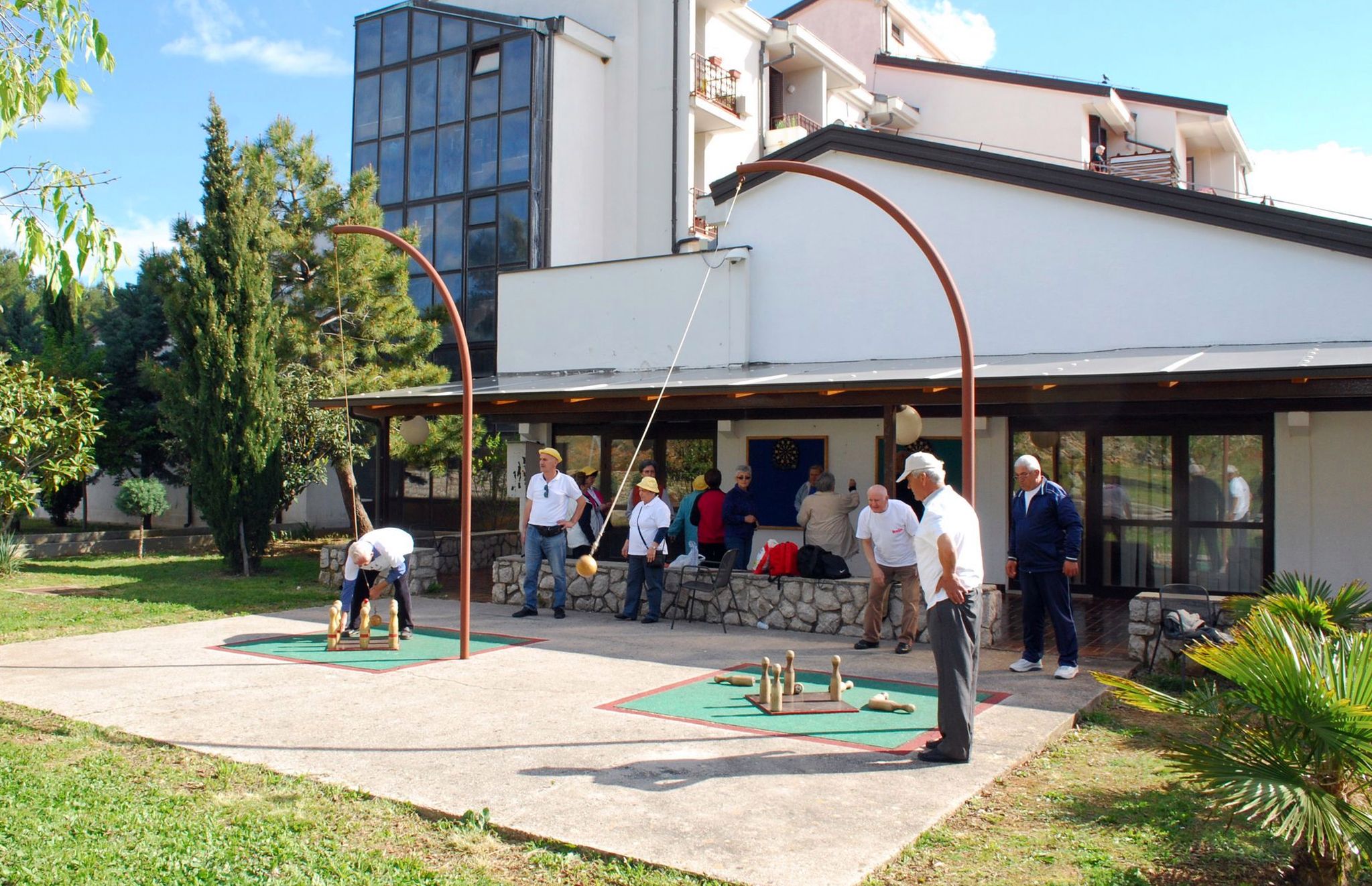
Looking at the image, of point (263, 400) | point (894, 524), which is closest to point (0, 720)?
point (894, 524)

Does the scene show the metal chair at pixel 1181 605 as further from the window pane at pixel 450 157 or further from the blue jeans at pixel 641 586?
the window pane at pixel 450 157

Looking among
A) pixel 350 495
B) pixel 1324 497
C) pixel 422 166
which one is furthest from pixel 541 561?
pixel 422 166

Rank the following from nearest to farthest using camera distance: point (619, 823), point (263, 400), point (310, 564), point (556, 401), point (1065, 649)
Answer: point (619, 823) < point (1065, 649) < point (556, 401) < point (263, 400) < point (310, 564)

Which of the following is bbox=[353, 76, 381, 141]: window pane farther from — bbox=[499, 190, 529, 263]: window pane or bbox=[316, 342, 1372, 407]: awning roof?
bbox=[316, 342, 1372, 407]: awning roof

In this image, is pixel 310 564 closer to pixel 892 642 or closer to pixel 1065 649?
pixel 892 642

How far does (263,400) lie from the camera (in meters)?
16.8

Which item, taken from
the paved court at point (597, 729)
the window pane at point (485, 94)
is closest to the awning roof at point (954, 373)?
the paved court at point (597, 729)

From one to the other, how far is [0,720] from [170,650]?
283 centimetres

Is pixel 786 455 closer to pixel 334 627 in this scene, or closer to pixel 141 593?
pixel 334 627

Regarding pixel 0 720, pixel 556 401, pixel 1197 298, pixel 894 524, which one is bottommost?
pixel 0 720

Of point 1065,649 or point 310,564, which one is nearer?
point 1065,649

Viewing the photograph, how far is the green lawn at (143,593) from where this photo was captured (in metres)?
11.7

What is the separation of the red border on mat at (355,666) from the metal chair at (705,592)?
1.82 meters

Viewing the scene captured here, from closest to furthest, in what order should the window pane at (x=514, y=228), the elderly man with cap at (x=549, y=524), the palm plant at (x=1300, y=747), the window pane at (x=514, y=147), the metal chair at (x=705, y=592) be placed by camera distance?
the palm plant at (x=1300, y=747), the metal chair at (x=705, y=592), the elderly man with cap at (x=549, y=524), the window pane at (x=514, y=228), the window pane at (x=514, y=147)
